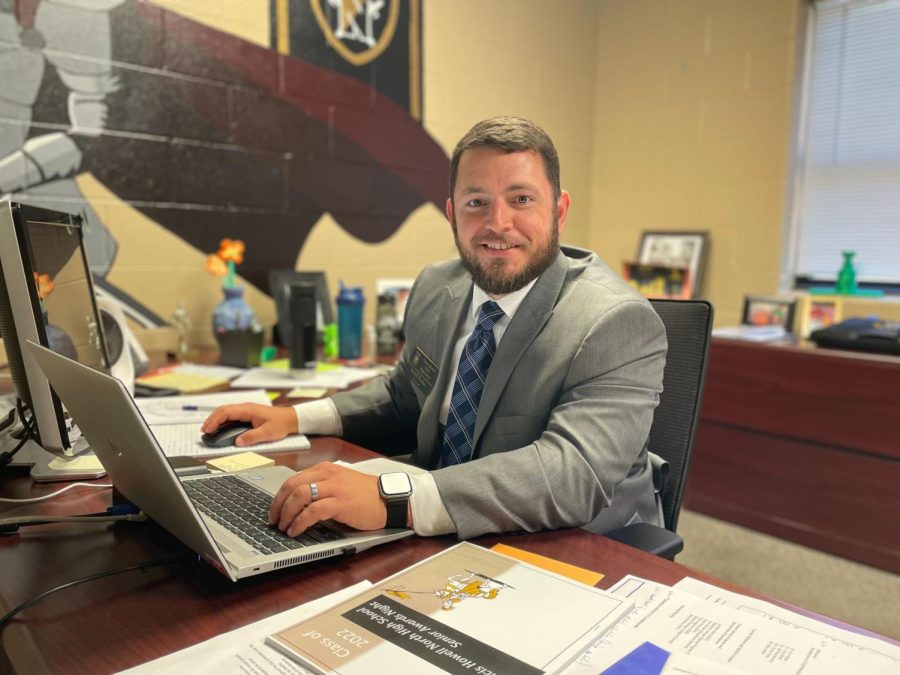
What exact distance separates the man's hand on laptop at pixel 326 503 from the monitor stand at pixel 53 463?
1.45 feet

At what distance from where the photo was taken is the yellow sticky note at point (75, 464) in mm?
1177

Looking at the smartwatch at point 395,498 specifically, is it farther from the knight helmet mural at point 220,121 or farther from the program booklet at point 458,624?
the knight helmet mural at point 220,121

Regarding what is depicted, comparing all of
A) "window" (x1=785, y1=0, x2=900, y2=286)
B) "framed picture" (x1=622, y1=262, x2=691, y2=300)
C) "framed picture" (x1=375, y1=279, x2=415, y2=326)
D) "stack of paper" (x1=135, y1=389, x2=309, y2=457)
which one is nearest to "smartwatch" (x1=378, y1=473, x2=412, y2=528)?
"stack of paper" (x1=135, y1=389, x2=309, y2=457)

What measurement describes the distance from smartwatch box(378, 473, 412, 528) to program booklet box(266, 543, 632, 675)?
0.32 feet

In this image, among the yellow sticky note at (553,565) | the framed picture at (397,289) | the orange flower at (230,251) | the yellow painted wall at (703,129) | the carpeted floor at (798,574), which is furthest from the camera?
the yellow painted wall at (703,129)

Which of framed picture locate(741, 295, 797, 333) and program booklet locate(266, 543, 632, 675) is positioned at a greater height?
framed picture locate(741, 295, 797, 333)

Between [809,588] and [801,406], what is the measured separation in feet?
2.32

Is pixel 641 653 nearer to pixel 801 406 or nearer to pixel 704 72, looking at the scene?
pixel 801 406

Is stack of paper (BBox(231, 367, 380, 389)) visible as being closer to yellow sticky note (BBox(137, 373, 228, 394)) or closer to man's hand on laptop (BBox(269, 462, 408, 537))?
yellow sticky note (BBox(137, 373, 228, 394))

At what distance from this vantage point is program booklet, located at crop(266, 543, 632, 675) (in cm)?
65

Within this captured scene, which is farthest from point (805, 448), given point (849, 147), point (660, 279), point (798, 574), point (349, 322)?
point (349, 322)

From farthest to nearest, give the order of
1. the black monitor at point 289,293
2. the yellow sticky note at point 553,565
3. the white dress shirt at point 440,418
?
1. the black monitor at point 289,293
2. the white dress shirt at point 440,418
3. the yellow sticky note at point 553,565

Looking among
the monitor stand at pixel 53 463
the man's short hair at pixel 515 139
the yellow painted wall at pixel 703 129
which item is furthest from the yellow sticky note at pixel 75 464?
the yellow painted wall at pixel 703 129

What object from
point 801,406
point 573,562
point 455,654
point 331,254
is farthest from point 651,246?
point 455,654
